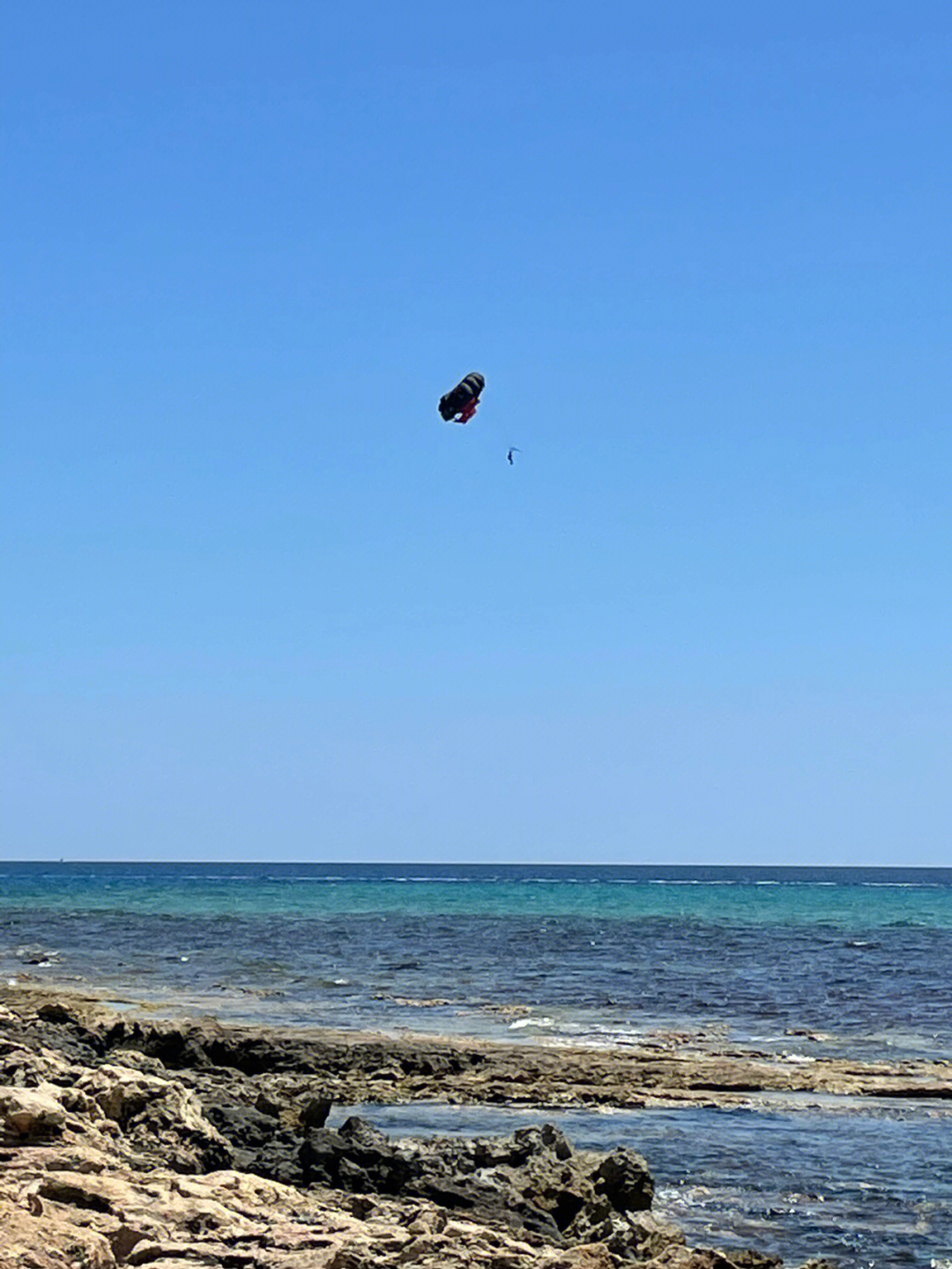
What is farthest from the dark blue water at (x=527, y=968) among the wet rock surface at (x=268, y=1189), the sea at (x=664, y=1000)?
the wet rock surface at (x=268, y=1189)

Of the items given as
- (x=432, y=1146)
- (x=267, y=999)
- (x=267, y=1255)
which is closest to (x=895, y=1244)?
(x=432, y=1146)

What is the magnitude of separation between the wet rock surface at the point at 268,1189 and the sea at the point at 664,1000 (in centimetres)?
153

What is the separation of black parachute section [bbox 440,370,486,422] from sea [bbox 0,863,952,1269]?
902 centimetres

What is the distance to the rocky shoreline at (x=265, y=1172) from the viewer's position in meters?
10.4

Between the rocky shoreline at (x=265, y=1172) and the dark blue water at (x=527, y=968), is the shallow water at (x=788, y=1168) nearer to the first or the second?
the rocky shoreline at (x=265, y=1172)

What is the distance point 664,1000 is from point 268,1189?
21.5 m

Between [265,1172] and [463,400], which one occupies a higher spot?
[463,400]

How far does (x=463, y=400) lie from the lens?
23.0 m

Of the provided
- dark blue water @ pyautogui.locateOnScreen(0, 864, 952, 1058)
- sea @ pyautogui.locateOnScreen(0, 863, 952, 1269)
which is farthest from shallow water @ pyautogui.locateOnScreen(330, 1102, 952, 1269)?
dark blue water @ pyautogui.locateOnScreen(0, 864, 952, 1058)

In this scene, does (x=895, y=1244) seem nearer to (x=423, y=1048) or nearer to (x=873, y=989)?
(x=423, y=1048)

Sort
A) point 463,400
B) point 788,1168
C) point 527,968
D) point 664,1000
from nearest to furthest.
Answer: point 788,1168
point 463,400
point 664,1000
point 527,968

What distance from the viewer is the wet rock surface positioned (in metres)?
10.3

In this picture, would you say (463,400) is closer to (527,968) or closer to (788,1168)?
(788,1168)

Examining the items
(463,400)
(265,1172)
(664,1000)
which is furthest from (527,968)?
(265,1172)
